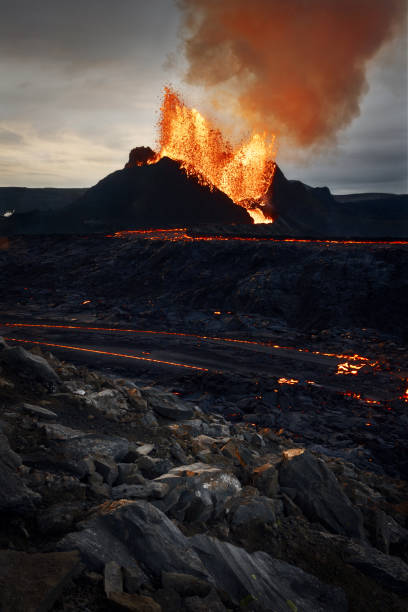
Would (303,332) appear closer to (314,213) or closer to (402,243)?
(402,243)

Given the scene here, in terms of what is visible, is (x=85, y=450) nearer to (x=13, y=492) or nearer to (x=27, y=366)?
(x=13, y=492)

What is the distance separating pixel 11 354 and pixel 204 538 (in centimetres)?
594

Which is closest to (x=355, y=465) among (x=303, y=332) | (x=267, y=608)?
(x=267, y=608)

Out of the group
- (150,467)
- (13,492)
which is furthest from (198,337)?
(13,492)

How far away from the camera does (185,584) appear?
3842 mm

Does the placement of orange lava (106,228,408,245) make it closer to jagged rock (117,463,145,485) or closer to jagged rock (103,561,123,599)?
jagged rock (117,463,145,485)

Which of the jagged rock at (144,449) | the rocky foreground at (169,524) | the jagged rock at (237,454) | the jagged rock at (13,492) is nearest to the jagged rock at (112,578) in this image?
the rocky foreground at (169,524)

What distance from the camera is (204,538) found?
4613 millimetres

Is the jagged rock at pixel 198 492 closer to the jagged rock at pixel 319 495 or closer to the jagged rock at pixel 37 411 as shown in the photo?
the jagged rock at pixel 319 495

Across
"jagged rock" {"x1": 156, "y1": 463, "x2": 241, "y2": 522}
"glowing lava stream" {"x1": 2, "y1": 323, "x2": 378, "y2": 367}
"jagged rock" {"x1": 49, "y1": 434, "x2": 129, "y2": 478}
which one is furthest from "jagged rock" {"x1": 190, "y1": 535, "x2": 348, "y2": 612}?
"glowing lava stream" {"x1": 2, "y1": 323, "x2": 378, "y2": 367}

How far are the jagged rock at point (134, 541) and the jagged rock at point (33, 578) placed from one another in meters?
0.24

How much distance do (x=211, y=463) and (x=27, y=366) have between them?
4395 millimetres

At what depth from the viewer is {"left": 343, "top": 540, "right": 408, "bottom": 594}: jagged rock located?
504cm

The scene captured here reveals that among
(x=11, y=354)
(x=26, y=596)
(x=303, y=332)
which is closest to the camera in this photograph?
(x=26, y=596)
